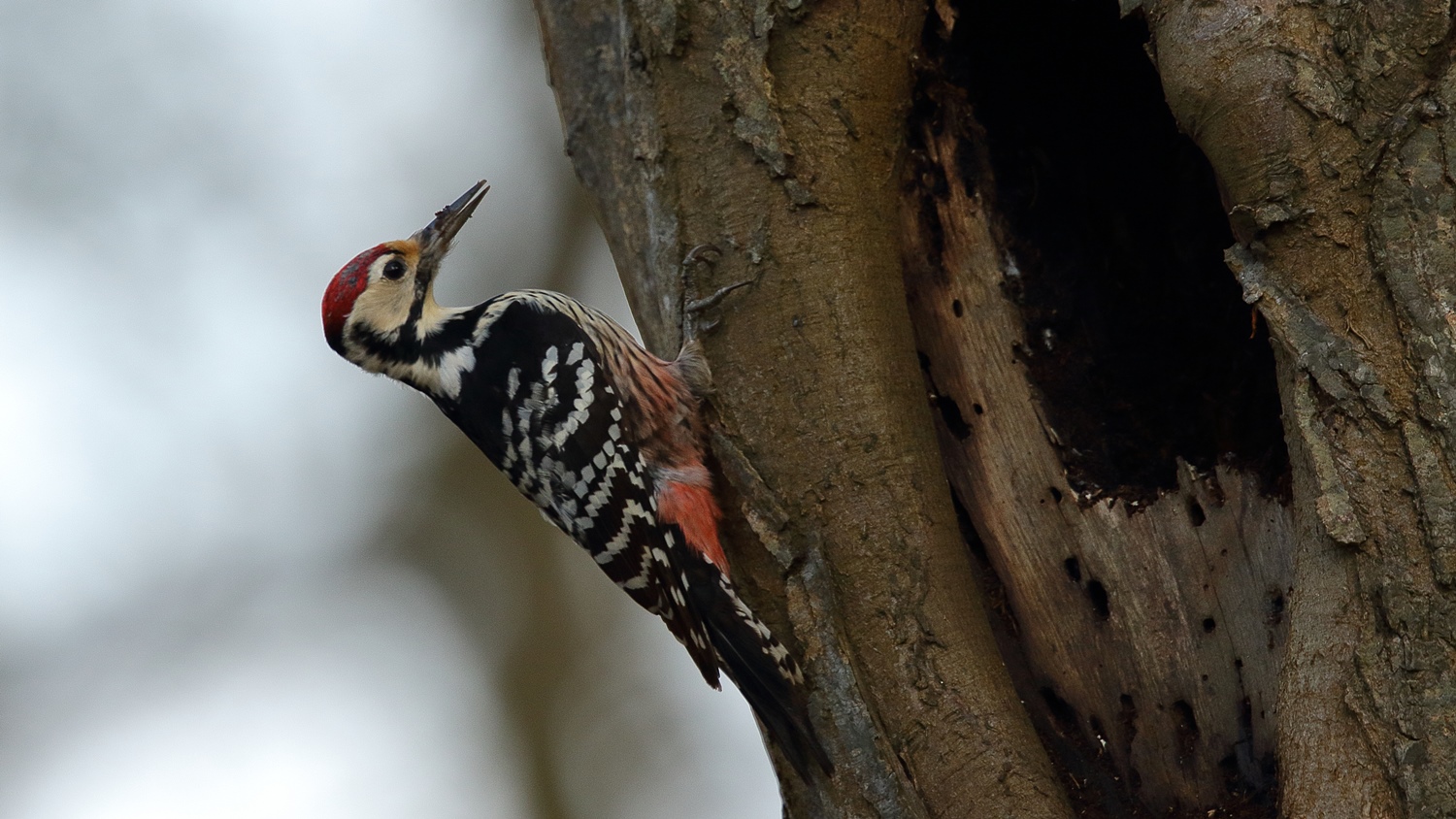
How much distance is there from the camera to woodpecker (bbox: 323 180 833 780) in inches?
128

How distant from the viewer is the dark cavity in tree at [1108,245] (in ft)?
10.0

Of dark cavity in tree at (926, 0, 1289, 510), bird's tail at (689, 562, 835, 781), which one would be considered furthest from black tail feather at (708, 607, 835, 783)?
dark cavity in tree at (926, 0, 1289, 510)

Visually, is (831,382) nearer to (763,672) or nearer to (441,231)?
(763,672)

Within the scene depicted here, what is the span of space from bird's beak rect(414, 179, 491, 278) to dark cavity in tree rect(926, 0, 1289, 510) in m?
1.77

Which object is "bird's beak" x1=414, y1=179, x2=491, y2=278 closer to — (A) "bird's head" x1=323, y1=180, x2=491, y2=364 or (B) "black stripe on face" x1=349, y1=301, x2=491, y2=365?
(A) "bird's head" x1=323, y1=180, x2=491, y2=364

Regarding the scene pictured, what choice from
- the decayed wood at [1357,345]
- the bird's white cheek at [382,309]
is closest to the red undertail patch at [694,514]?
the bird's white cheek at [382,309]

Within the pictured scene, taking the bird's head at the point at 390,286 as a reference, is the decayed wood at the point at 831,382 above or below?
below

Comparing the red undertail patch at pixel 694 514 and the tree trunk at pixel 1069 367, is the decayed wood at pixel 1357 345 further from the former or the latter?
the red undertail patch at pixel 694 514

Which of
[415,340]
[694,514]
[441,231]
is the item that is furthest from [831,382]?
[441,231]

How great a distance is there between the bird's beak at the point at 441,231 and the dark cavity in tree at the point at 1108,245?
1769 millimetres

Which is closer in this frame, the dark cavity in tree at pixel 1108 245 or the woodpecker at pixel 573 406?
the dark cavity in tree at pixel 1108 245

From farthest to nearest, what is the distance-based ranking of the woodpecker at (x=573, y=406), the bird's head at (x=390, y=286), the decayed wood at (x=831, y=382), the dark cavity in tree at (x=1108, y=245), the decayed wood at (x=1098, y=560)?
1. the bird's head at (x=390, y=286)
2. the woodpecker at (x=573, y=406)
3. the dark cavity in tree at (x=1108, y=245)
4. the decayed wood at (x=1098, y=560)
5. the decayed wood at (x=831, y=382)

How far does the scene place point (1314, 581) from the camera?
2219 millimetres

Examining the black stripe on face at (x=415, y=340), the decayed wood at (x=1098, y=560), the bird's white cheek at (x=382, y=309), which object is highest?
the bird's white cheek at (x=382, y=309)
